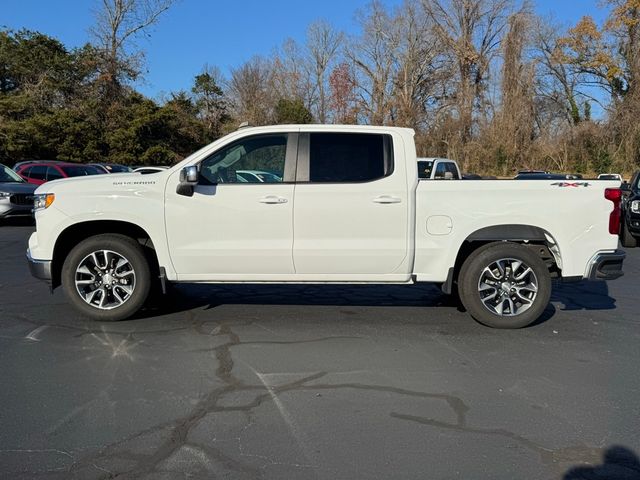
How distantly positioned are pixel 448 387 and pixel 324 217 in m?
2.13

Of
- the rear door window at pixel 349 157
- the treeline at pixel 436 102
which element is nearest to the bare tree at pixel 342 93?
the treeline at pixel 436 102

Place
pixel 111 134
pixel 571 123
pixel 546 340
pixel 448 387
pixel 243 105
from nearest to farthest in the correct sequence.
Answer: pixel 448 387
pixel 546 340
pixel 111 134
pixel 571 123
pixel 243 105

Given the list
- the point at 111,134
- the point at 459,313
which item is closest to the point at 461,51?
the point at 111,134

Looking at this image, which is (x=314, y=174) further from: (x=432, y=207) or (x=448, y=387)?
(x=448, y=387)

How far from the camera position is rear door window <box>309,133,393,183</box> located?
584 centimetres

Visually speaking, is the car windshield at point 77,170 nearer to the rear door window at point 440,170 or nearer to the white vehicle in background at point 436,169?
the white vehicle in background at point 436,169

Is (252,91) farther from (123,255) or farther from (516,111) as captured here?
(123,255)

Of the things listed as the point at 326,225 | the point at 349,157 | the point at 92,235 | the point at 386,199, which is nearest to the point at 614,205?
the point at 386,199

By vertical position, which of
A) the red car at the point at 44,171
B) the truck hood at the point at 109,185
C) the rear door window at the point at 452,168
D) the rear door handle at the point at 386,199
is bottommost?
the rear door handle at the point at 386,199

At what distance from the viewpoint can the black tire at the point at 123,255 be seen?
5.86 meters

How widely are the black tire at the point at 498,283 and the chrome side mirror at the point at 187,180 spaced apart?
2855mm

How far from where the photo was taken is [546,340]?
18.3 ft

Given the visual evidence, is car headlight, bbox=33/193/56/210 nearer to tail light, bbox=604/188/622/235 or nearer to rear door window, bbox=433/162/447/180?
tail light, bbox=604/188/622/235

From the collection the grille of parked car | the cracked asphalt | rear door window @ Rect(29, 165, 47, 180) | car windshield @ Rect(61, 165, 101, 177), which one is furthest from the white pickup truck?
rear door window @ Rect(29, 165, 47, 180)
